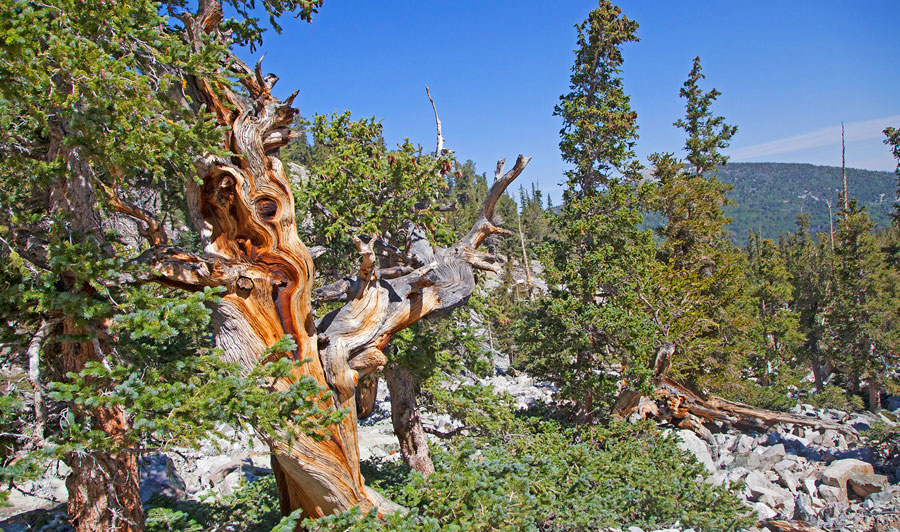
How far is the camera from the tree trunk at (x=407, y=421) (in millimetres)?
8633

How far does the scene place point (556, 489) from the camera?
7707 millimetres

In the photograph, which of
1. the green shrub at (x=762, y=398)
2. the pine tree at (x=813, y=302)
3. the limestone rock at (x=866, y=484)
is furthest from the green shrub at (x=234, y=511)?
the pine tree at (x=813, y=302)

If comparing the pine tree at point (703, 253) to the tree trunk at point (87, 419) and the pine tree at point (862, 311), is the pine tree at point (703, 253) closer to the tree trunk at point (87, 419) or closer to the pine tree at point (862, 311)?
the pine tree at point (862, 311)

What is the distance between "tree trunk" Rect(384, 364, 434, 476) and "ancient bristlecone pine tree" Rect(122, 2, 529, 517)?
2.74 meters

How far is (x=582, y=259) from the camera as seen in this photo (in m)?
13.9

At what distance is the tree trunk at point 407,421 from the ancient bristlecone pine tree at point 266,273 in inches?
108

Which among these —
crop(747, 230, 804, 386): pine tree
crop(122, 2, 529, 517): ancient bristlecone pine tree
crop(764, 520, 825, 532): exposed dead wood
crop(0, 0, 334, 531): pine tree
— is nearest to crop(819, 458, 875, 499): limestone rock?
crop(764, 520, 825, 532): exposed dead wood

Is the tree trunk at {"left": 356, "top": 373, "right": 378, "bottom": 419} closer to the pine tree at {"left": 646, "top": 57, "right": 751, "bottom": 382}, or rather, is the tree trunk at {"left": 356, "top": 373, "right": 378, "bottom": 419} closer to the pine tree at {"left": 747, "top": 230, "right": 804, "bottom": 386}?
the pine tree at {"left": 646, "top": 57, "right": 751, "bottom": 382}

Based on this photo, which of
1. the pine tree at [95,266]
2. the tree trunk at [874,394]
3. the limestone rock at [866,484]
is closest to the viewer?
the pine tree at [95,266]

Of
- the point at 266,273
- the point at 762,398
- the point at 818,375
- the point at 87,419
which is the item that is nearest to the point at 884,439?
the point at 762,398

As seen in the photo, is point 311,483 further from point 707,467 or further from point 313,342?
point 707,467

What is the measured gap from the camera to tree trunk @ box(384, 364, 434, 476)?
8.63 m

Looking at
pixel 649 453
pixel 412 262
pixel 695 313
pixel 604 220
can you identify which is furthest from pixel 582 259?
pixel 412 262

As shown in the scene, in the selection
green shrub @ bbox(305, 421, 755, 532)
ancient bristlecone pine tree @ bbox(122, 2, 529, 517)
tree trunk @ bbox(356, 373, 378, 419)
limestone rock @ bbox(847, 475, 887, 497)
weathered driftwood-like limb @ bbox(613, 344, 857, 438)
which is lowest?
limestone rock @ bbox(847, 475, 887, 497)
